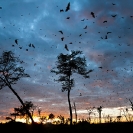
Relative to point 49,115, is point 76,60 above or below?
above

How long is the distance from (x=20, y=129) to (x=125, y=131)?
6.69 meters

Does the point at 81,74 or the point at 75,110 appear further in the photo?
the point at 75,110

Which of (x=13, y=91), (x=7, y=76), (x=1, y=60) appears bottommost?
(x=13, y=91)

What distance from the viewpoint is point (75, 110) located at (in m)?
53.3

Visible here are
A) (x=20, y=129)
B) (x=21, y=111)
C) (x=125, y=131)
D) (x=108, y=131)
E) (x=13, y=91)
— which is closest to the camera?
(x=125, y=131)

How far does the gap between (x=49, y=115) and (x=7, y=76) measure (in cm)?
4477

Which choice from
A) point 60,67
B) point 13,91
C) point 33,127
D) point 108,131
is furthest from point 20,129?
point 60,67

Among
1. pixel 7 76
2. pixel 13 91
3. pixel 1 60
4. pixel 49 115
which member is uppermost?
pixel 1 60

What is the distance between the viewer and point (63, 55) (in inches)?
1630

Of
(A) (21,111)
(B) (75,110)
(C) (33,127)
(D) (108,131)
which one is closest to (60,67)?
(B) (75,110)

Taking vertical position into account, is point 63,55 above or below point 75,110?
above

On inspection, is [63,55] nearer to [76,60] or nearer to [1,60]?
[76,60]

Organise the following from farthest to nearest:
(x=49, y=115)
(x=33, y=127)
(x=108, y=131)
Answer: (x=49, y=115) → (x=33, y=127) → (x=108, y=131)

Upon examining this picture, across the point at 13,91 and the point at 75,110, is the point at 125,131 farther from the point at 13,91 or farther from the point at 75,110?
the point at 75,110
